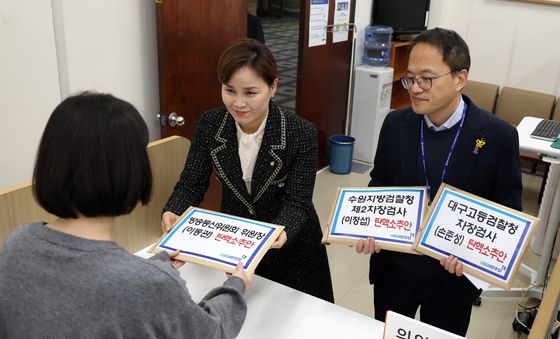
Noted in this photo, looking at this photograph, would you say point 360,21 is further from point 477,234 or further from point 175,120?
point 477,234

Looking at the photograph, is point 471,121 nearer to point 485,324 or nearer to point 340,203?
point 340,203

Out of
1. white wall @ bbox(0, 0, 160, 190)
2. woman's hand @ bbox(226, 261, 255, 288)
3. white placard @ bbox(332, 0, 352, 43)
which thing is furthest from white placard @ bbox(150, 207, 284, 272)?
white placard @ bbox(332, 0, 352, 43)

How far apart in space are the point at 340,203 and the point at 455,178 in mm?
393

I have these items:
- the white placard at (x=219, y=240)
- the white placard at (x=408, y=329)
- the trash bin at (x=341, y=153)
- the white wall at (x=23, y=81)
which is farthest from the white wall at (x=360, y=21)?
the white placard at (x=408, y=329)

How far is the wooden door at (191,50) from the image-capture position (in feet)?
8.40

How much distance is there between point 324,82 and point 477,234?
3160 millimetres

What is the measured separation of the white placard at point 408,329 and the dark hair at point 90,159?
68 cm

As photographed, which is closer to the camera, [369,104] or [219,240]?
[219,240]

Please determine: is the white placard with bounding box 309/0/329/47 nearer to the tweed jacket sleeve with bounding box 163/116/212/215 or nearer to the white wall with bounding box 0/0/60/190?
the white wall with bounding box 0/0/60/190

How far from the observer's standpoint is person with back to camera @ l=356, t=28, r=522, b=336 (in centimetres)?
161

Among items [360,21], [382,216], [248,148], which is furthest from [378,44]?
[382,216]

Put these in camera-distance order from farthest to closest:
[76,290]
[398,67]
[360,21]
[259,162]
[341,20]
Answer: [398,67] < [360,21] < [341,20] < [259,162] < [76,290]

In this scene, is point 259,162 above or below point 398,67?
above

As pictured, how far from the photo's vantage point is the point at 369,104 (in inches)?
190
